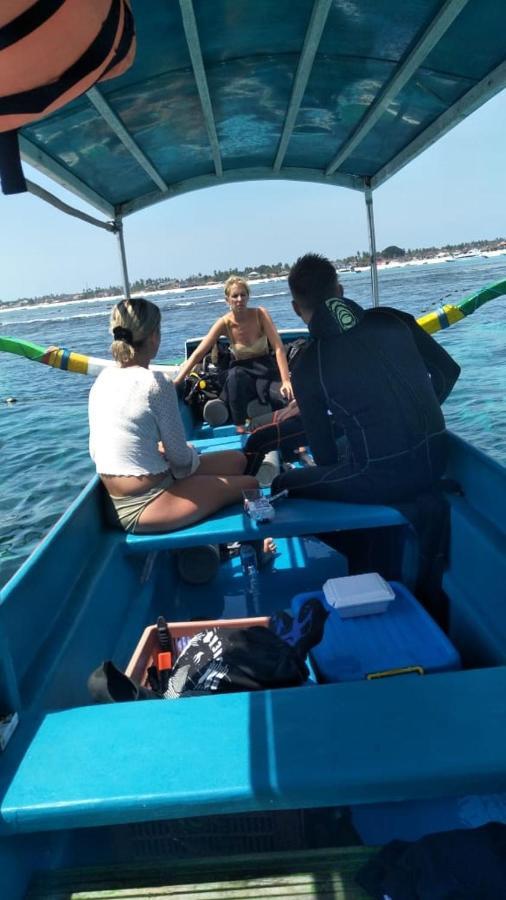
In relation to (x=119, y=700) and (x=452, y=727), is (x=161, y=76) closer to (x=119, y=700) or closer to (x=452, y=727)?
(x=119, y=700)

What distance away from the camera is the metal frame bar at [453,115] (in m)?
3.09

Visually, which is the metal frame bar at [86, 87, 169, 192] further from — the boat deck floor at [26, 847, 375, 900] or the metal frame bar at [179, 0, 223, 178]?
the boat deck floor at [26, 847, 375, 900]

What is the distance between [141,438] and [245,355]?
9.82 feet

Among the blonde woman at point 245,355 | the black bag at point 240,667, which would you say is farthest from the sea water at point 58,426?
the black bag at point 240,667

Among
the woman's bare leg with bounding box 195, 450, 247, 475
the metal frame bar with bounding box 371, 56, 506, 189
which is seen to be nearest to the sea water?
the woman's bare leg with bounding box 195, 450, 247, 475

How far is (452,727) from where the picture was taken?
4.50 feet

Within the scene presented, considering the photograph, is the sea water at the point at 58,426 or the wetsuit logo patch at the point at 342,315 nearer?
the wetsuit logo patch at the point at 342,315

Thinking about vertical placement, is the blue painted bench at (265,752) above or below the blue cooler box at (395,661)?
above

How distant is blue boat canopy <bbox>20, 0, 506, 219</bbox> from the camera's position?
2.66 meters

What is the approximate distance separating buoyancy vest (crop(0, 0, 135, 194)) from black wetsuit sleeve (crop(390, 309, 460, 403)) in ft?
5.32

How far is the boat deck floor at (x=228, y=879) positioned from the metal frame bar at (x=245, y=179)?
16.5 feet

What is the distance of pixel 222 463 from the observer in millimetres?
3119

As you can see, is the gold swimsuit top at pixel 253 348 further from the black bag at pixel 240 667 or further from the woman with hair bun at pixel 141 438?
the black bag at pixel 240 667

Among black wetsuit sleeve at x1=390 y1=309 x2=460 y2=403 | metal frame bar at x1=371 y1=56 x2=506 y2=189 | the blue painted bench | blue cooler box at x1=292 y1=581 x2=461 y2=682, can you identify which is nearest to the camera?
the blue painted bench
